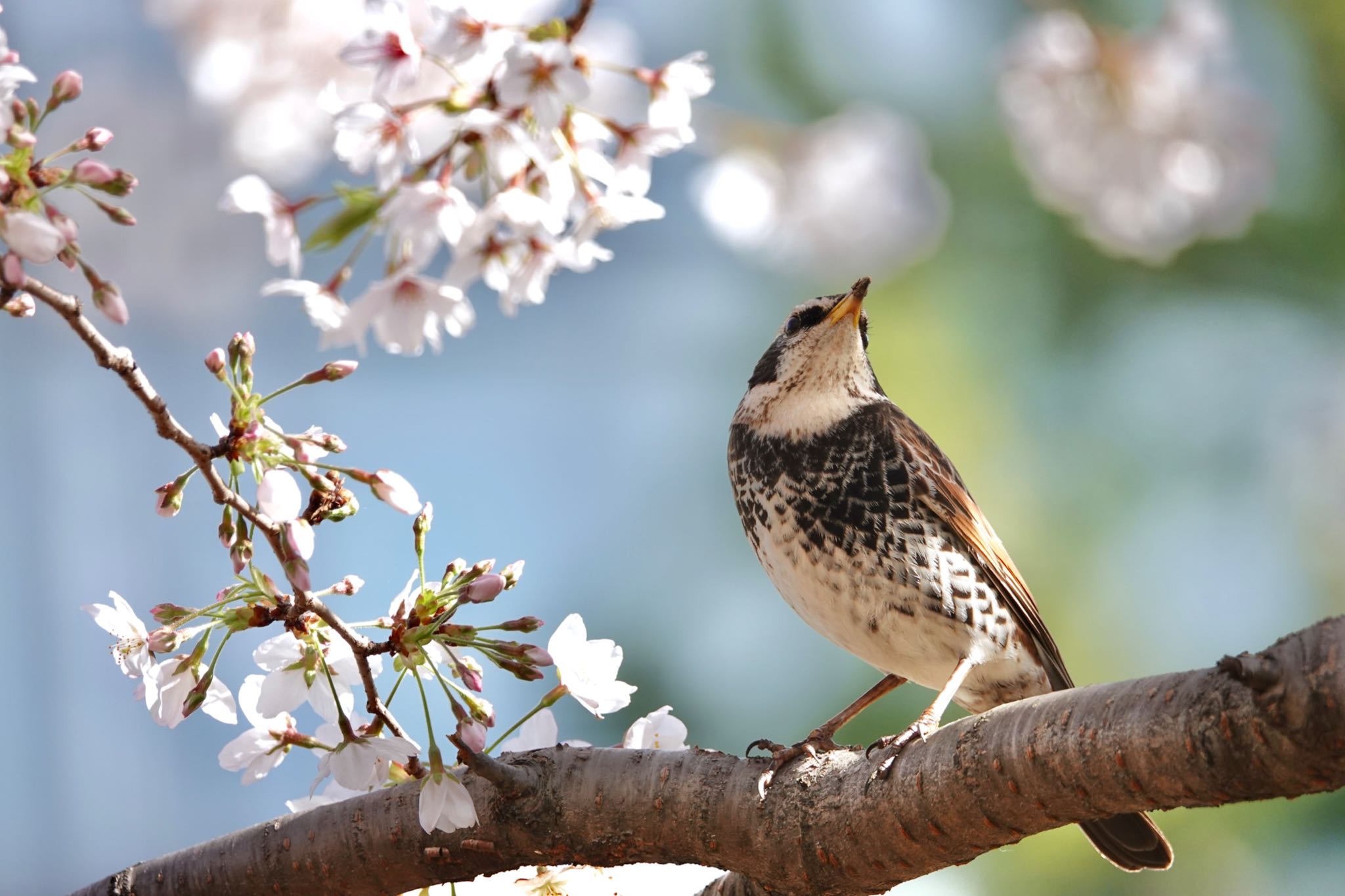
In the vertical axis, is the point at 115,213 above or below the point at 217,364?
above

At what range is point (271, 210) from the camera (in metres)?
1.52

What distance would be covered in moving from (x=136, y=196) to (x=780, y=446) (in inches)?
78.8

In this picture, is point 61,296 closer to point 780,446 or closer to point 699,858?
point 699,858

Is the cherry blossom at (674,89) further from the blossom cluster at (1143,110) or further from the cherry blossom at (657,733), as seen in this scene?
the blossom cluster at (1143,110)

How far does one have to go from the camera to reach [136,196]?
350cm

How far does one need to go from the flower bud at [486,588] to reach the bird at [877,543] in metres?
0.93

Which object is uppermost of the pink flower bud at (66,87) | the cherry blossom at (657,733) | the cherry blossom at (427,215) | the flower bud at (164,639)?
the pink flower bud at (66,87)

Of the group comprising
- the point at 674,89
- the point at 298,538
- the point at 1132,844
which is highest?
the point at 674,89

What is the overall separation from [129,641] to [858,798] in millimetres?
962

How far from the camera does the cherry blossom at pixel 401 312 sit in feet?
4.85

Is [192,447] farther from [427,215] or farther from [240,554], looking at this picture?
[427,215]

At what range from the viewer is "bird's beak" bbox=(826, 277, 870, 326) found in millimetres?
2551

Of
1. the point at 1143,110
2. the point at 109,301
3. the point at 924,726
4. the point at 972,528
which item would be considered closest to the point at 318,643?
the point at 109,301

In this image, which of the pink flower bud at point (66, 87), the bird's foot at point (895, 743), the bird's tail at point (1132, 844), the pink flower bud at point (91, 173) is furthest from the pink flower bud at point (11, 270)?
the bird's tail at point (1132, 844)
